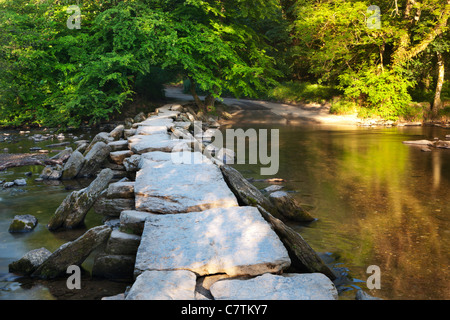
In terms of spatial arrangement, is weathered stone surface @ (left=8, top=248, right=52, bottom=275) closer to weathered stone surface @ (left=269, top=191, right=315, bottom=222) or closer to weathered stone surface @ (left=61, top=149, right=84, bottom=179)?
weathered stone surface @ (left=269, top=191, right=315, bottom=222)

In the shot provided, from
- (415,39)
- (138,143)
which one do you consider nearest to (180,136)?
(138,143)

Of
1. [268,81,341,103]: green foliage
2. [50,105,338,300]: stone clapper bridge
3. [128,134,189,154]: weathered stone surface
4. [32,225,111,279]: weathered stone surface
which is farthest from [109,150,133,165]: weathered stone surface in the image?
[268,81,341,103]: green foliage

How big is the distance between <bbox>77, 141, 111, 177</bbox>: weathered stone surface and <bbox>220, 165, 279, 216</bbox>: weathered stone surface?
3.70 m

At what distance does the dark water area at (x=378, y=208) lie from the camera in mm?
4020

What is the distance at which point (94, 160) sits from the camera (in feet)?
27.5

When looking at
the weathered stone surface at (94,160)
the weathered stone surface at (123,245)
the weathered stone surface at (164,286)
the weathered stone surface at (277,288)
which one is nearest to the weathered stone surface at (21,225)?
the weathered stone surface at (123,245)

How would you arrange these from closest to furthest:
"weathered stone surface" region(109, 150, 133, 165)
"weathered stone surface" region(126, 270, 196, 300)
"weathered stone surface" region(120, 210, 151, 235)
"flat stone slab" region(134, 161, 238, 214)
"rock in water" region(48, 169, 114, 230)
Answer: "weathered stone surface" region(126, 270, 196, 300) → "weathered stone surface" region(120, 210, 151, 235) → "flat stone slab" region(134, 161, 238, 214) → "rock in water" region(48, 169, 114, 230) → "weathered stone surface" region(109, 150, 133, 165)

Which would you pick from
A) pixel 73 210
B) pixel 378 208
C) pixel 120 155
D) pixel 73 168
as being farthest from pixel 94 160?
pixel 378 208

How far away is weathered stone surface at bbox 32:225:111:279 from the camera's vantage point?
3.91 meters

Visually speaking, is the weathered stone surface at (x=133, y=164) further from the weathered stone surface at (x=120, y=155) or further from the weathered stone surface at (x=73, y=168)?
the weathered stone surface at (x=73, y=168)

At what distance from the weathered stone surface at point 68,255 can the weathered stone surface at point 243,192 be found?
68.7 inches

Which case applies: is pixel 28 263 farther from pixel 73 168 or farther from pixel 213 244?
pixel 73 168

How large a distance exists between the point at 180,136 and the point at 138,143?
1785mm
